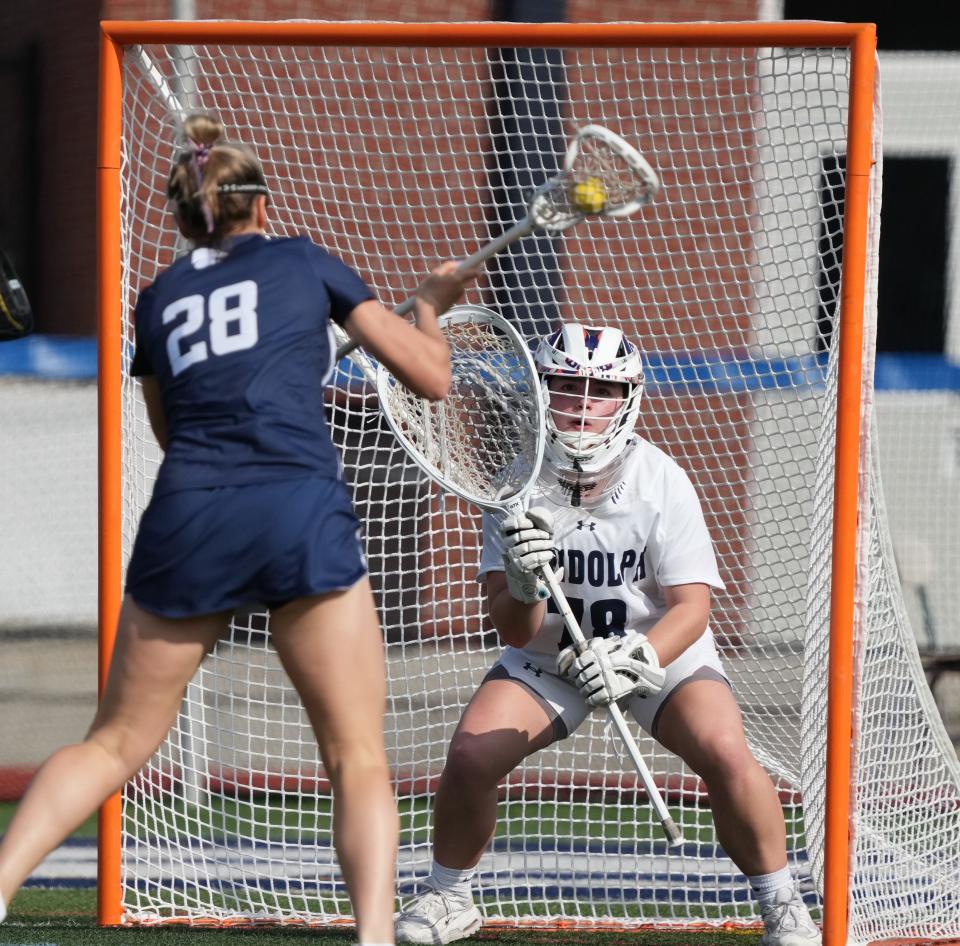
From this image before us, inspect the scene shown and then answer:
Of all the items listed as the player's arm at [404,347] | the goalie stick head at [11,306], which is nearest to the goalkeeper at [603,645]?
the player's arm at [404,347]

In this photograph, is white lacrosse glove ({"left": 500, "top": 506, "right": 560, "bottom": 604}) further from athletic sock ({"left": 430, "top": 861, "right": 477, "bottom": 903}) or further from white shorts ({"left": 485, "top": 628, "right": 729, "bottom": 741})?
athletic sock ({"left": 430, "top": 861, "right": 477, "bottom": 903})

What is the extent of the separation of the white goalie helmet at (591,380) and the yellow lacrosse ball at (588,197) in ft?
2.29

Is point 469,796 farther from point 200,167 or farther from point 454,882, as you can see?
point 200,167

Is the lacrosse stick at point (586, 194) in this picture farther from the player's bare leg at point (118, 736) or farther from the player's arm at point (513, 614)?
the player's arm at point (513, 614)

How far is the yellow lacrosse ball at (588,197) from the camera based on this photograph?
10.1 ft

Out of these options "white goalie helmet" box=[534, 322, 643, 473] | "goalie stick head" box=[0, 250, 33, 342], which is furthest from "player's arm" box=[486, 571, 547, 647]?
"goalie stick head" box=[0, 250, 33, 342]

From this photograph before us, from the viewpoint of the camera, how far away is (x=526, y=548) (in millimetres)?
3465

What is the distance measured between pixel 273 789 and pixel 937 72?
5.01 meters

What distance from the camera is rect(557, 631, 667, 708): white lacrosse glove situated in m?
3.53

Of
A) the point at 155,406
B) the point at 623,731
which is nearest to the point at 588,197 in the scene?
the point at 155,406

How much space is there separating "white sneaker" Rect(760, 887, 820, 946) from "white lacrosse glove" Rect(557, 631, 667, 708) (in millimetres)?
607

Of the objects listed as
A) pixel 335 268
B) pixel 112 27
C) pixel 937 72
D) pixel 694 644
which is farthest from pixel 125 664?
pixel 937 72

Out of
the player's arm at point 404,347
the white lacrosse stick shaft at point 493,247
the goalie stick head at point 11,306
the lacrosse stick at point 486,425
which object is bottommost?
the lacrosse stick at point 486,425

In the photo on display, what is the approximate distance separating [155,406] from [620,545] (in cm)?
130
